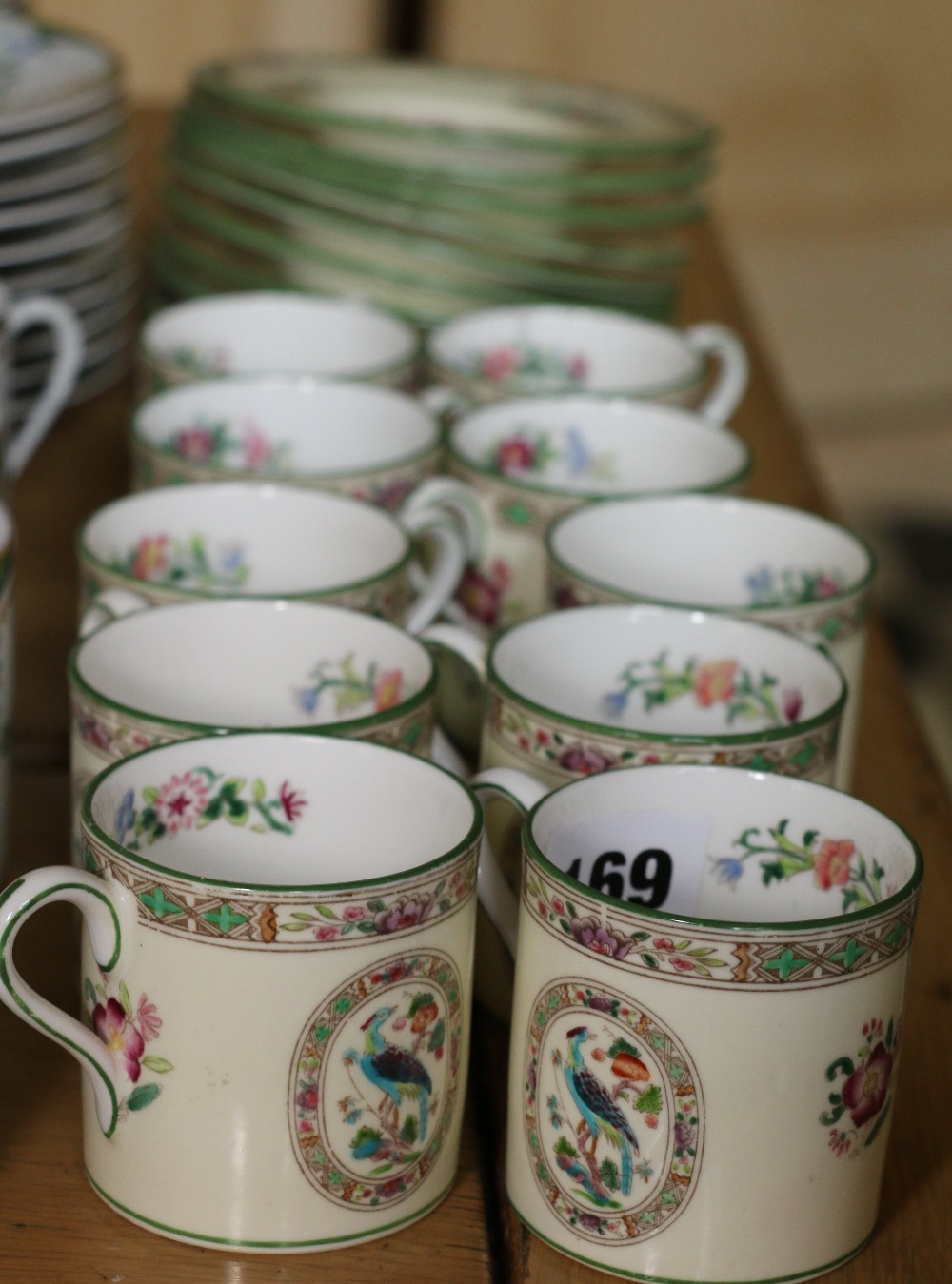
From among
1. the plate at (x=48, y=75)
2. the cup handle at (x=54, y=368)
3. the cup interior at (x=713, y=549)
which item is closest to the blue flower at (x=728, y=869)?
the cup interior at (x=713, y=549)

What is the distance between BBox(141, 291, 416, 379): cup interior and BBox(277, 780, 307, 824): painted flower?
18.1 inches

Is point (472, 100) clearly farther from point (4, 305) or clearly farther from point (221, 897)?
point (221, 897)

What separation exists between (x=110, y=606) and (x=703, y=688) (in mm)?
210

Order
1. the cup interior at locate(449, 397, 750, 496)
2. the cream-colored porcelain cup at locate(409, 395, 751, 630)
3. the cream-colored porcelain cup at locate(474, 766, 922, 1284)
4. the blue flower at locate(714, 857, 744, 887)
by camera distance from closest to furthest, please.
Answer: the cream-colored porcelain cup at locate(474, 766, 922, 1284), the blue flower at locate(714, 857, 744, 887), the cream-colored porcelain cup at locate(409, 395, 751, 630), the cup interior at locate(449, 397, 750, 496)

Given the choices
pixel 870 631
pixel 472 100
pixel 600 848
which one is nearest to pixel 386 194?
pixel 472 100

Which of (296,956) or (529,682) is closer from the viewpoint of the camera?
(296,956)

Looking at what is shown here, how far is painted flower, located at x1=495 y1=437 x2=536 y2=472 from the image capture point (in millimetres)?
Answer: 851

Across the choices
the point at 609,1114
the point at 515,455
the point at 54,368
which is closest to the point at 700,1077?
the point at 609,1114

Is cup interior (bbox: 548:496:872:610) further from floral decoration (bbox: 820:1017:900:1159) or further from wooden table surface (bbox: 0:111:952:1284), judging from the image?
floral decoration (bbox: 820:1017:900:1159)

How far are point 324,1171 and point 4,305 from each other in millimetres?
442

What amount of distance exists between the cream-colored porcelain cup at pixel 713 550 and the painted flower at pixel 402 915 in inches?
10.9

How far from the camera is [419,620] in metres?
0.69

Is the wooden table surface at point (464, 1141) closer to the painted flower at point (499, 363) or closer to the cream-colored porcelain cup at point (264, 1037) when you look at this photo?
the cream-colored porcelain cup at point (264, 1037)

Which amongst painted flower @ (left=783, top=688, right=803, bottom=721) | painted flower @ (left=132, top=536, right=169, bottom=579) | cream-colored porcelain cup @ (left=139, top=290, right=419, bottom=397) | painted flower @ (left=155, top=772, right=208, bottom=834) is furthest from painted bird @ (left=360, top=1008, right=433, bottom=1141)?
cream-colored porcelain cup @ (left=139, top=290, right=419, bottom=397)
